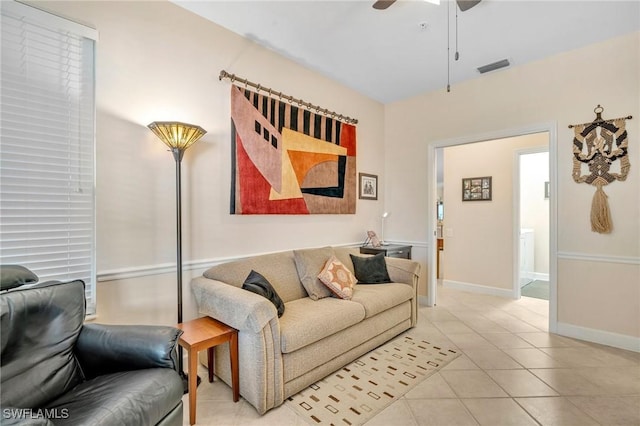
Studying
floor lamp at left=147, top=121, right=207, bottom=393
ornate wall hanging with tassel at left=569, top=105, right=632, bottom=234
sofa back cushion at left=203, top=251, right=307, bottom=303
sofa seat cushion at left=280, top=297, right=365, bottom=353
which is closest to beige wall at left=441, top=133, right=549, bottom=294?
ornate wall hanging with tassel at left=569, top=105, right=632, bottom=234

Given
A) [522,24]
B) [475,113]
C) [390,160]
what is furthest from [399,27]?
[390,160]

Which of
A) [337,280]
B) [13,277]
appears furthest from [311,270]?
[13,277]

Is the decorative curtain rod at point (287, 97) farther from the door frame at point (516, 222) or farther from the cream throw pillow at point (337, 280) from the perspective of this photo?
the door frame at point (516, 222)

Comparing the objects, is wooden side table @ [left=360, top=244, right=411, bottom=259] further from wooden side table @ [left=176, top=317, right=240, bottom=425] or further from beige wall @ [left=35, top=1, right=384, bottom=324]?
wooden side table @ [left=176, top=317, right=240, bottom=425]

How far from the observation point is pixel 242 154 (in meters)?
2.75

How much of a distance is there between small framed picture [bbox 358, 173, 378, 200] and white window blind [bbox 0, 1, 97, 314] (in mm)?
3050

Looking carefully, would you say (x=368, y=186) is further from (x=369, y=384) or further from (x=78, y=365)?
(x=78, y=365)

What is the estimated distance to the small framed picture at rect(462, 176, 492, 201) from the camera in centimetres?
455

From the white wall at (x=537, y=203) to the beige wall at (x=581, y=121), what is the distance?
2699 millimetres

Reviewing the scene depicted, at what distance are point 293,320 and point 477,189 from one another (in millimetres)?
3902

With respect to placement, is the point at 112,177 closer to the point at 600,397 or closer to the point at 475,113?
the point at 600,397

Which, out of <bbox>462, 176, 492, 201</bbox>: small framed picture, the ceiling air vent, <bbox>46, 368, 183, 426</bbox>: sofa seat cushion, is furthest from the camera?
<bbox>462, 176, 492, 201</bbox>: small framed picture

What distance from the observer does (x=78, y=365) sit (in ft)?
4.83

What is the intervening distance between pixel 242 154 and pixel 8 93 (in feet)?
4.96
